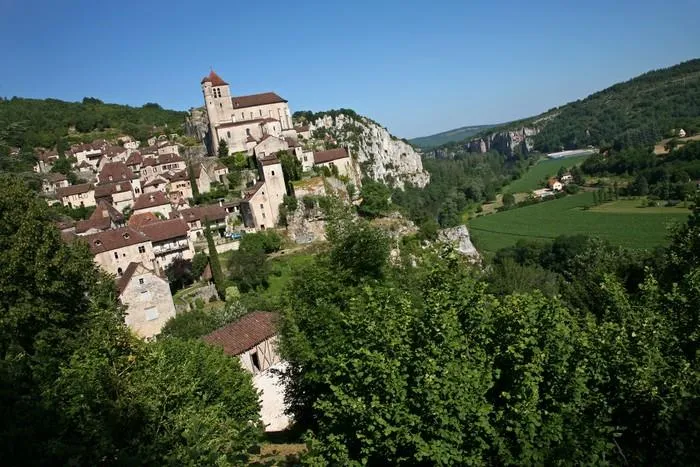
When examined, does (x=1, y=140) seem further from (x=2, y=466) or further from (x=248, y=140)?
(x=248, y=140)

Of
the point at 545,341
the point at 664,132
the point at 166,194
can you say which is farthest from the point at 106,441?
the point at 664,132

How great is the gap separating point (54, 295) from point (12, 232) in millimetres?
3747

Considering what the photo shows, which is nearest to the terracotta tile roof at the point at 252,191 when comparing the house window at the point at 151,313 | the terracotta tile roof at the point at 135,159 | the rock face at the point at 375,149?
the house window at the point at 151,313

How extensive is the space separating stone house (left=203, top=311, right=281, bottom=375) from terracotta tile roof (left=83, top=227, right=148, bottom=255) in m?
20.2

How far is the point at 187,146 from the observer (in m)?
84.1

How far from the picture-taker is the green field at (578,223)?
7944 cm

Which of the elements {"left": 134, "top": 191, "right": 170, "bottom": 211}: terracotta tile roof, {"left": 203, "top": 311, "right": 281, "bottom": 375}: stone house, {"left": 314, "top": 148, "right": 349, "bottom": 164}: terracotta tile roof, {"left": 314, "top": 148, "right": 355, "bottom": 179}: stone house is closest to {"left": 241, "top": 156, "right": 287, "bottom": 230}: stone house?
{"left": 314, "top": 148, "right": 355, "bottom": 179}: stone house

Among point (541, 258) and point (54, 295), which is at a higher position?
point (54, 295)

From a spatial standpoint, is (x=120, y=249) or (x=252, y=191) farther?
(x=252, y=191)

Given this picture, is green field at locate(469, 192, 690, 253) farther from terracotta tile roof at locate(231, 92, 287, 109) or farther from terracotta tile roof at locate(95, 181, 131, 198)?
terracotta tile roof at locate(95, 181, 131, 198)

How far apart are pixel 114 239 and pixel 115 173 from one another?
3205 centimetres

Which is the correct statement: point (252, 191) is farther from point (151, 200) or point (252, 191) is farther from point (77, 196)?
point (77, 196)

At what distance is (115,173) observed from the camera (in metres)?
73.0

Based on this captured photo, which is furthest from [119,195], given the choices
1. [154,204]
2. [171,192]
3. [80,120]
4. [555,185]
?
[555,185]
